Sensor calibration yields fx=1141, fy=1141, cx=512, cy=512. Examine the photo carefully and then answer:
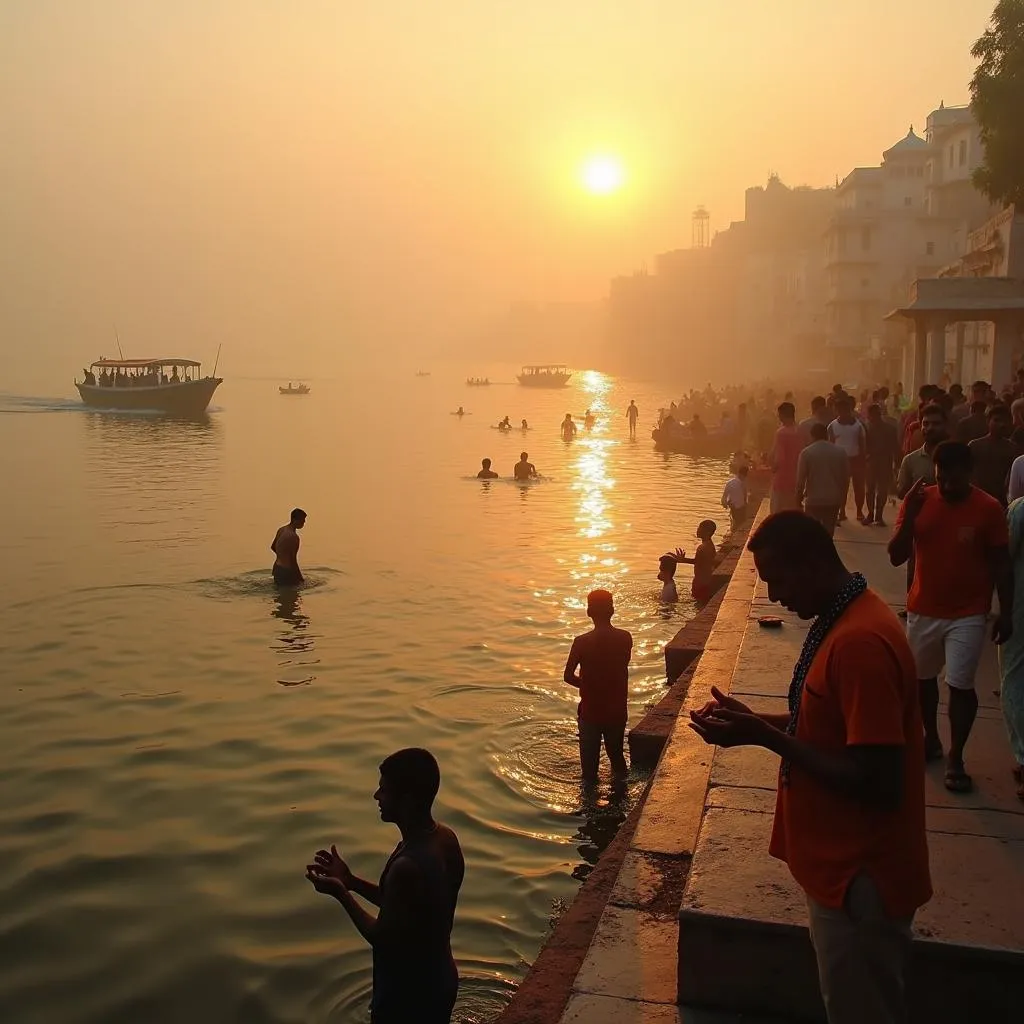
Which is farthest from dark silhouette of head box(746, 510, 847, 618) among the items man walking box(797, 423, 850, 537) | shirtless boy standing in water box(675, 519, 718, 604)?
shirtless boy standing in water box(675, 519, 718, 604)

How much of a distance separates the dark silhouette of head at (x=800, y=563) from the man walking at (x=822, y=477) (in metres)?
8.37

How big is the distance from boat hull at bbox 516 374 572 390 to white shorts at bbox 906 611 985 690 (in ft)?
435

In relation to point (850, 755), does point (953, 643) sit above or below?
below

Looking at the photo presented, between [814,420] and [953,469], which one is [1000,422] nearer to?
[953,469]

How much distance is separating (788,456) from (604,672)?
572 cm

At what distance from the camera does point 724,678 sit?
863 centimetres

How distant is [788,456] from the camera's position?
13.3m

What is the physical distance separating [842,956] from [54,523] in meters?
28.4

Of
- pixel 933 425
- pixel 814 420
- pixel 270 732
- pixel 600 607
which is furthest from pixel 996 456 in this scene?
pixel 270 732

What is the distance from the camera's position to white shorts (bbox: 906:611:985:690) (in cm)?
573

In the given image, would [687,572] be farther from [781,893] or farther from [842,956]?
[842,956]

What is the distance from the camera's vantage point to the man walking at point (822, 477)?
1135 cm

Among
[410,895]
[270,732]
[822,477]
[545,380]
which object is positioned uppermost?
[545,380]

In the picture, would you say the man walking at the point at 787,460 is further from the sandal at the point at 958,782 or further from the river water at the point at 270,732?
the sandal at the point at 958,782
